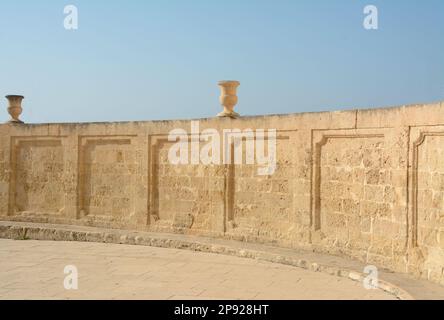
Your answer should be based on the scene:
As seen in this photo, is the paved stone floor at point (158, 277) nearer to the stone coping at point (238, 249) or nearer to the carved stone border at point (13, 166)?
the stone coping at point (238, 249)

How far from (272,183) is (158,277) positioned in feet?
9.24

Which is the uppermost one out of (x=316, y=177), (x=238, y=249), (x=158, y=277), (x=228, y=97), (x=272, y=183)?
(x=228, y=97)

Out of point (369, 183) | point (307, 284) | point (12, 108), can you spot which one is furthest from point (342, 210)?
point (12, 108)

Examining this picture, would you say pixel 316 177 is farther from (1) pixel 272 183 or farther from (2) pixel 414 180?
(2) pixel 414 180

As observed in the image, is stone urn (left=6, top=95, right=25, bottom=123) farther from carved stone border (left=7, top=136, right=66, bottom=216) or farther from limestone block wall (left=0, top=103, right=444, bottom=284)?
carved stone border (left=7, top=136, right=66, bottom=216)

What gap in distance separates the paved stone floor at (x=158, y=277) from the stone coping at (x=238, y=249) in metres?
0.15

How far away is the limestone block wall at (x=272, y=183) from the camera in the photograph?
6.56 meters

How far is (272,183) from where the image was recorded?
28.8 feet

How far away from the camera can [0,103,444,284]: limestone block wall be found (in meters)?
6.56

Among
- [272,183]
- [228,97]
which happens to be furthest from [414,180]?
[228,97]

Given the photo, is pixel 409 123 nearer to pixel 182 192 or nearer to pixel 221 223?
pixel 221 223

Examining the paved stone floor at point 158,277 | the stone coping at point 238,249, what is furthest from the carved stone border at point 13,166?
the paved stone floor at point 158,277

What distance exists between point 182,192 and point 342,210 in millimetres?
3344

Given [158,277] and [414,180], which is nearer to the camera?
[414,180]
